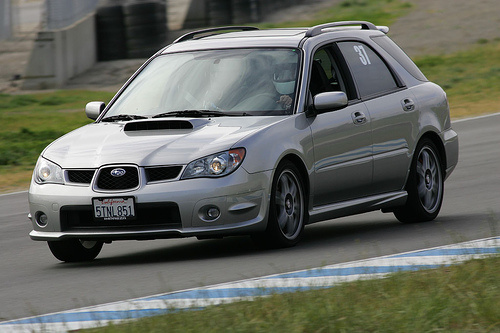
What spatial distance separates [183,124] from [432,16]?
2822 cm

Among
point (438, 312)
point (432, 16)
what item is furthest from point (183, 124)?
point (432, 16)

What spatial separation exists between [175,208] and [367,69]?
276cm

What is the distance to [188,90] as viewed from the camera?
9.45 meters

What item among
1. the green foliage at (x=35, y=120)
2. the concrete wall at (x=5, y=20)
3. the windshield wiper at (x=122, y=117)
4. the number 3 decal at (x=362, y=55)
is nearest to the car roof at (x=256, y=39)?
the number 3 decal at (x=362, y=55)

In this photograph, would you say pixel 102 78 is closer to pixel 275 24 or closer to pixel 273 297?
pixel 275 24

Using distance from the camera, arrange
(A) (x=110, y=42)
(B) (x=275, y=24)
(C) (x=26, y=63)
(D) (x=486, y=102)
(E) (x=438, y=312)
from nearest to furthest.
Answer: (E) (x=438, y=312)
(D) (x=486, y=102)
(C) (x=26, y=63)
(A) (x=110, y=42)
(B) (x=275, y=24)

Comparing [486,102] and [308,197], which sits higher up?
[308,197]

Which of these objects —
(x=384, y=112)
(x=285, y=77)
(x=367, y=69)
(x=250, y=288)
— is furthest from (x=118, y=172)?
(x=367, y=69)

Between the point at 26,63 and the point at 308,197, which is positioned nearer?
the point at 308,197

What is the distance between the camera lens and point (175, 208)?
823 centimetres

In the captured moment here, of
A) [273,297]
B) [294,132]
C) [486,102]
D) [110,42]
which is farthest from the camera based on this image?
[110,42]

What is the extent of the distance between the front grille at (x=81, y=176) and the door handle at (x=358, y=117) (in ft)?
7.79

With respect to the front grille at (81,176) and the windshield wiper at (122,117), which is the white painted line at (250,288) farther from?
the windshield wiper at (122,117)

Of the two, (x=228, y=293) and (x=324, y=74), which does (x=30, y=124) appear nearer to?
(x=324, y=74)
